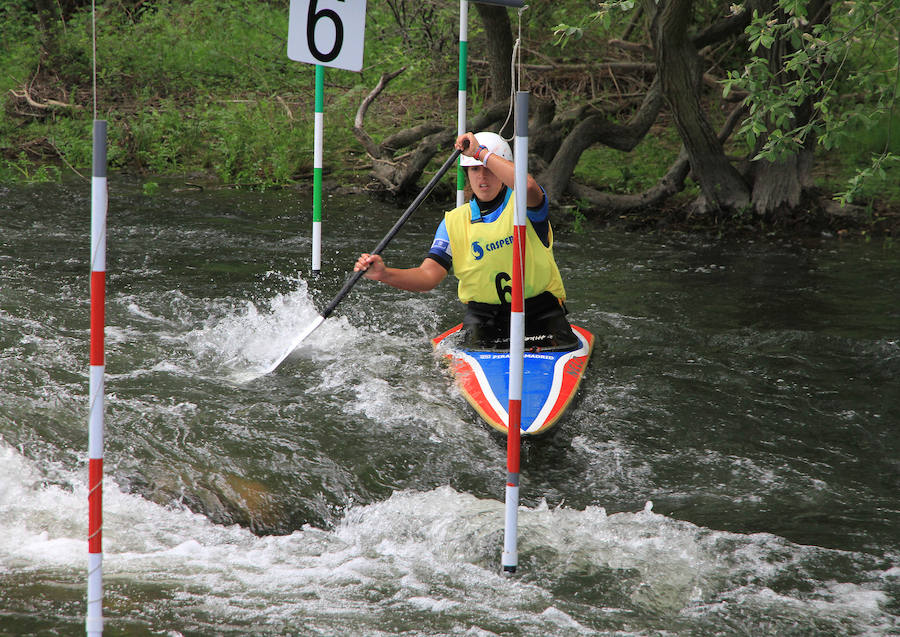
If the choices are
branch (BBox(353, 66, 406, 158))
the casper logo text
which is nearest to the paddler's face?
the casper logo text

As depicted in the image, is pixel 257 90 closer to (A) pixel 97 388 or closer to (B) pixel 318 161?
(B) pixel 318 161

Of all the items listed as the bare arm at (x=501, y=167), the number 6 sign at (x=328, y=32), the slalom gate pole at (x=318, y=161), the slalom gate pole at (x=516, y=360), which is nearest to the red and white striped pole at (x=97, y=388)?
the slalom gate pole at (x=516, y=360)

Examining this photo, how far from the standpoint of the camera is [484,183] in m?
4.69

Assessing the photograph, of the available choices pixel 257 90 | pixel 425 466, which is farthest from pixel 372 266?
pixel 257 90

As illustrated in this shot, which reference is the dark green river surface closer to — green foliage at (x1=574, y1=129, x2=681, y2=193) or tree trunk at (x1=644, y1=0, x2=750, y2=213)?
tree trunk at (x1=644, y1=0, x2=750, y2=213)

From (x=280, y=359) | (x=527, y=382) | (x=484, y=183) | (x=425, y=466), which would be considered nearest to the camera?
(x=425, y=466)

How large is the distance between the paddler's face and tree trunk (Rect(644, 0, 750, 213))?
396cm

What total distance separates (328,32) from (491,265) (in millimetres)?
2324

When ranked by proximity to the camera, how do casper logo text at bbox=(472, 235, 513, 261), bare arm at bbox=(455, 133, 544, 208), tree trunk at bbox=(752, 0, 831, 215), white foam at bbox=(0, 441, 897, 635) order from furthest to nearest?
tree trunk at bbox=(752, 0, 831, 215), casper logo text at bbox=(472, 235, 513, 261), bare arm at bbox=(455, 133, 544, 208), white foam at bbox=(0, 441, 897, 635)

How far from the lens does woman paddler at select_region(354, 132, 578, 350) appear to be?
4.69m

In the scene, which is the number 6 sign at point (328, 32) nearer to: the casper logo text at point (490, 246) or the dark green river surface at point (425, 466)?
the dark green river surface at point (425, 466)

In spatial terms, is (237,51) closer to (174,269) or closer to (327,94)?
(327,94)

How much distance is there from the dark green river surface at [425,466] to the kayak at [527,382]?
0.44 ft

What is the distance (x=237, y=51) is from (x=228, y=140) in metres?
3.04
